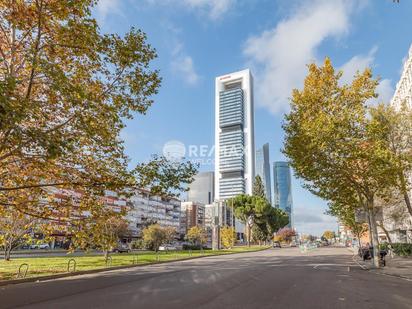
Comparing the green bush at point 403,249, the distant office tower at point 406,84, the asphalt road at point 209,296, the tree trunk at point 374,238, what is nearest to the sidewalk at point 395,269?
the tree trunk at point 374,238

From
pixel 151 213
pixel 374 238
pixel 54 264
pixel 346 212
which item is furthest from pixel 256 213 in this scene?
pixel 54 264

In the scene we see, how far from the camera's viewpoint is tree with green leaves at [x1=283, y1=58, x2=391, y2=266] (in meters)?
20.7

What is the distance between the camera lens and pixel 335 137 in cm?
2066

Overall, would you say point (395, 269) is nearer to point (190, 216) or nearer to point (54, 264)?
point (54, 264)

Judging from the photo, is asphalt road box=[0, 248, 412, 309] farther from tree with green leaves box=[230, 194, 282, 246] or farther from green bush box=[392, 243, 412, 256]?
tree with green leaves box=[230, 194, 282, 246]

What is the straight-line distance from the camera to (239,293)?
424 inches

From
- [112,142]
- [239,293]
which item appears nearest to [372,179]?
[239,293]

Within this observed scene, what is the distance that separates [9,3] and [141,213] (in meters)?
108

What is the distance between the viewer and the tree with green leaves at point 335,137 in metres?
20.7

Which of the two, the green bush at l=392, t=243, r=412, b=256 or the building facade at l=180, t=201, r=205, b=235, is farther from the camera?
the building facade at l=180, t=201, r=205, b=235

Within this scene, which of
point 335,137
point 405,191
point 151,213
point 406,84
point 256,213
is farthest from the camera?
point 151,213

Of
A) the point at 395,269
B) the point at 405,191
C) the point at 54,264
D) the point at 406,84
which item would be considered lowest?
the point at 54,264

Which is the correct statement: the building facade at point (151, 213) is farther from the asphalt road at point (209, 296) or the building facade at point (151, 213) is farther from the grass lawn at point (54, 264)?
the asphalt road at point (209, 296)

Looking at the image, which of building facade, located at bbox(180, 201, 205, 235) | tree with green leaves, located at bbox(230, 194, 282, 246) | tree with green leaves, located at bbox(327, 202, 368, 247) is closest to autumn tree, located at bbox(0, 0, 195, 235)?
tree with green leaves, located at bbox(327, 202, 368, 247)
